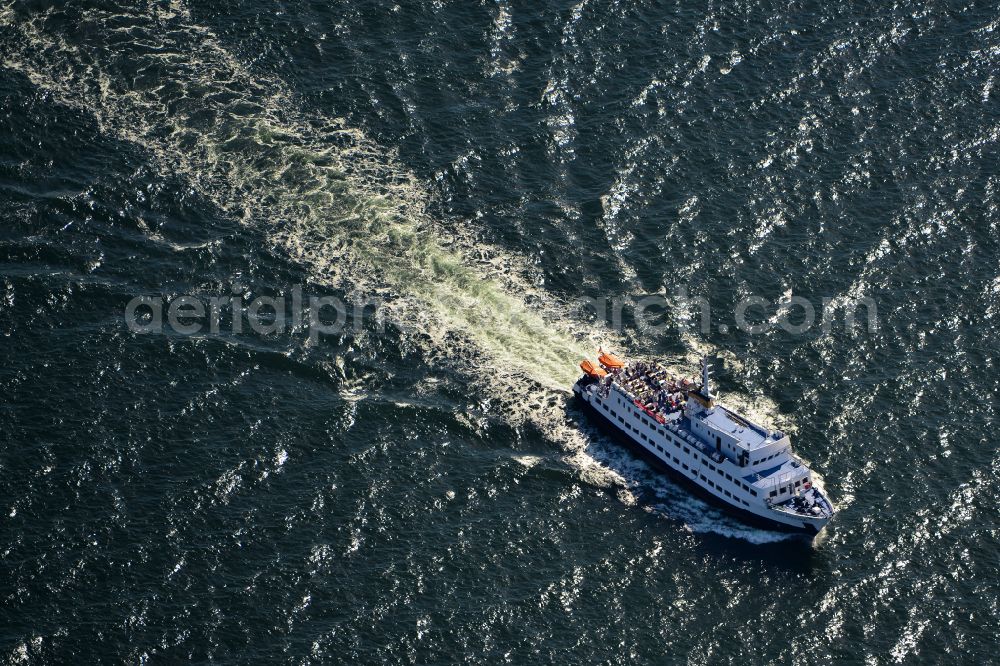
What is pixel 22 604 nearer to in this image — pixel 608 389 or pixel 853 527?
pixel 608 389

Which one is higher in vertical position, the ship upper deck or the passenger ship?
the ship upper deck

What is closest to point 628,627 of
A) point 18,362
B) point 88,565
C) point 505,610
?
point 505,610

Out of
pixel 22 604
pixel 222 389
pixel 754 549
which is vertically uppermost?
pixel 754 549

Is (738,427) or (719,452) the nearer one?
A: (719,452)

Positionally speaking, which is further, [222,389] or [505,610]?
[222,389]

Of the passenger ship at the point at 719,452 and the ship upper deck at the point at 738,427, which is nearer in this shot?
the passenger ship at the point at 719,452

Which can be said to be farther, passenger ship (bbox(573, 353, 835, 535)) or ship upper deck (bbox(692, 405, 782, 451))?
ship upper deck (bbox(692, 405, 782, 451))

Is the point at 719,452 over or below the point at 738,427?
below

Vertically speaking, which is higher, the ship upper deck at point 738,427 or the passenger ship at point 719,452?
the ship upper deck at point 738,427
